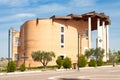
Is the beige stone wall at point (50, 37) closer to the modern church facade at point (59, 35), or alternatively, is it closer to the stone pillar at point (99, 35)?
the modern church facade at point (59, 35)

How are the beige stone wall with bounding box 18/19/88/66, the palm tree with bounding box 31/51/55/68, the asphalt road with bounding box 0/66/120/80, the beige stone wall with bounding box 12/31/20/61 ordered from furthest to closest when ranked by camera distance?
the beige stone wall with bounding box 12/31/20/61 < the beige stone wall with bounding box 18/19/88/66 < the palm tree with bounding box 31/51/55/68 < the asphalt road with bounding box 0/66/120/80

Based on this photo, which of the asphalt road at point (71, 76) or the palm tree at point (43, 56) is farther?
the palm tree at point (43, 56)

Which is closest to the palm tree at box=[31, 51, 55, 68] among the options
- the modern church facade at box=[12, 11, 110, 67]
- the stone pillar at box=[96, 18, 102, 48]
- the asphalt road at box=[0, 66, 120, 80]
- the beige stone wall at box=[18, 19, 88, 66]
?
the beige stone wall at box=[18, 19, 88, 66]

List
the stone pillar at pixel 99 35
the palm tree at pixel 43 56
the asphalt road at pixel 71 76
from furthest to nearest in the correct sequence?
the stone pillar at pixel 99 35 < the palm tree at pixel 43 56 < the asphalt road at pixel 71 76

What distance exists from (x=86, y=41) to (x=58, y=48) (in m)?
8.10

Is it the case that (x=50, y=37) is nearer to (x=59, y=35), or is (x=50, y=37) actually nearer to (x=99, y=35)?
(x=59, y=35)

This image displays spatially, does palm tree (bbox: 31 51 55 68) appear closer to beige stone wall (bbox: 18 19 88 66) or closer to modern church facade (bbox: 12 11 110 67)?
beige stone wall (bbox: 18 19 88 66)

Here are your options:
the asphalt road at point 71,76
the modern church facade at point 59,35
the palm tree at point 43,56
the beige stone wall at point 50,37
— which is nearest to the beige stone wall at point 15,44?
the modern church facade at point 59,35

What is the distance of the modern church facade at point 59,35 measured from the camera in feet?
252

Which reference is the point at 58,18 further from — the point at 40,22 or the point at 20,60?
the point at 20,60

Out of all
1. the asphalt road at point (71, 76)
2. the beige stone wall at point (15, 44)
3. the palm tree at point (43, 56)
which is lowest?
the asphalt road at point (71, 76)

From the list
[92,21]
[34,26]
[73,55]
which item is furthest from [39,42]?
[92,21]

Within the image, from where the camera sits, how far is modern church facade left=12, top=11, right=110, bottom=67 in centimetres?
7694

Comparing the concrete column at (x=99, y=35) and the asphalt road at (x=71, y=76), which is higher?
the concrete column at (x=99, y=35)
